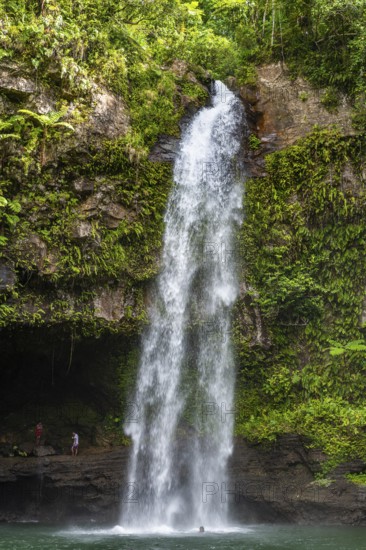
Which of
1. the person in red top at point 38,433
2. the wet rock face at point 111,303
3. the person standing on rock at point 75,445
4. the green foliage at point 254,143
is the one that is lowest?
the person standing on rock at point 75,445

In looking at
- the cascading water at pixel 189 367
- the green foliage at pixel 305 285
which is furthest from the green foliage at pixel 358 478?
the cascading water at pixel 189 367

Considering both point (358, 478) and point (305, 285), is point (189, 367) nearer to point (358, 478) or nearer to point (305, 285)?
point (305, 285)

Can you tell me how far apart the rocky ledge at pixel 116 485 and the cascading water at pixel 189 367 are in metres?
0.34

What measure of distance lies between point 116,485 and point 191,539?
8.94 ft

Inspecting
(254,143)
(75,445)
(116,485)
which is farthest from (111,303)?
(254,143)

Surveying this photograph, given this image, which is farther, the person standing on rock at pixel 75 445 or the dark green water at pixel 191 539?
the person standing on rock at pixel 75 445

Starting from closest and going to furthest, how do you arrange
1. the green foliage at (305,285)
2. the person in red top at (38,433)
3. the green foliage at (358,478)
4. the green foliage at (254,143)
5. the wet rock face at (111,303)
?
the green foliage at (358,478)
the wet rock face at (111,303)
the green foliage at (305,285)
the person in red top at (38,433)
the green foliage at (254,143)

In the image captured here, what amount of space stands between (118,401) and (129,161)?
551cm

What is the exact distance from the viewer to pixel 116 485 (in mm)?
12156

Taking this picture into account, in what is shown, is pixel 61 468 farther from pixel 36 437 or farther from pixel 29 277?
pixel 29 277

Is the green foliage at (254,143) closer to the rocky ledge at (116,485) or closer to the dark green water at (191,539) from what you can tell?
the rocky ledge at (116,485)

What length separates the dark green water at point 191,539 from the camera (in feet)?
29.6

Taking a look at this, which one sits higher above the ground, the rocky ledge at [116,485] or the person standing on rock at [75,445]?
the person standing on rock at [75,445]

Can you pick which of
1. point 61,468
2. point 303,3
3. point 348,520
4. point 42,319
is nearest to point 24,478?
point 61,468
